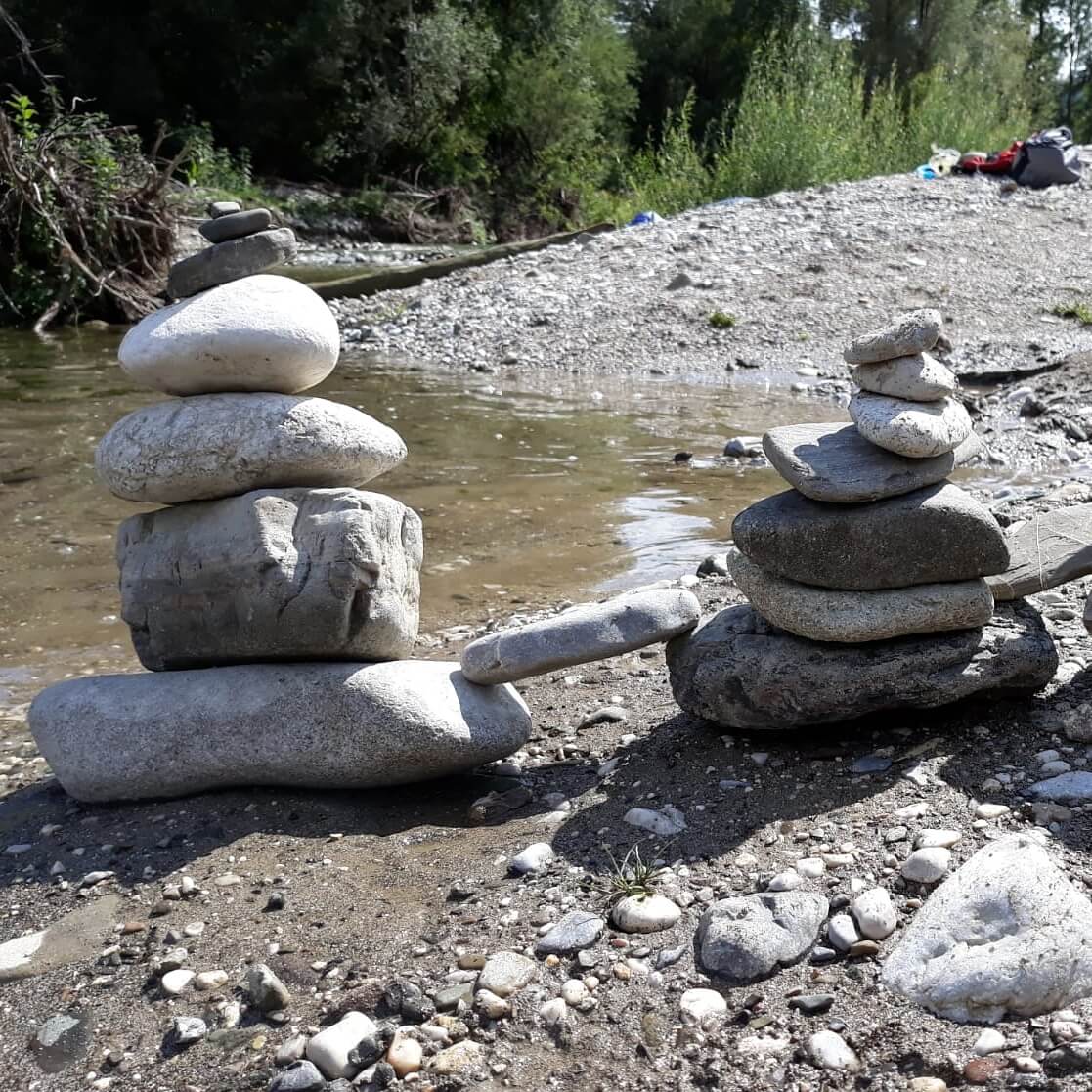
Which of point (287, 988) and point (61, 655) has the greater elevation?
point (287, 988)

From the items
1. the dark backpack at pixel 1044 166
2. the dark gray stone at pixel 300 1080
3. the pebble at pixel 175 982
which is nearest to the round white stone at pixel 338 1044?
the dark gray stone at pixel 300 1080

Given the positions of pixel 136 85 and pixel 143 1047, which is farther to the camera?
pixel 136 85

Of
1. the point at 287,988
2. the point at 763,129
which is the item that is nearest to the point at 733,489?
the point at 287,988

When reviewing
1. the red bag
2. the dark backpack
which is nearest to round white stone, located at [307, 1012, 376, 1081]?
the dark backpack

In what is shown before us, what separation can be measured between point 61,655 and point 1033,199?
17461 millimetres

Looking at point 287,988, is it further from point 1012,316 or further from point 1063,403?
point 1012,316

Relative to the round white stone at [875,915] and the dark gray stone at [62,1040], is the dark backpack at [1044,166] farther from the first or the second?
the dark gray stone at [62,1040]

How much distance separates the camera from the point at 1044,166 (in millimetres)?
20953

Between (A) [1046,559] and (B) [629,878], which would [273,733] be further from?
A: (A) [1046,559]

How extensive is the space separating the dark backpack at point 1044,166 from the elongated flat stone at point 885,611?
1877cm

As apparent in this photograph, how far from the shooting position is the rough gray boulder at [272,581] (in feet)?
14.7

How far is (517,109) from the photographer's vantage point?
38781 millimetres

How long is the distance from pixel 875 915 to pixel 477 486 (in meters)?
6.41

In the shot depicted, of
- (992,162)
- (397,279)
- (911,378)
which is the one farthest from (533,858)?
(992,162)
